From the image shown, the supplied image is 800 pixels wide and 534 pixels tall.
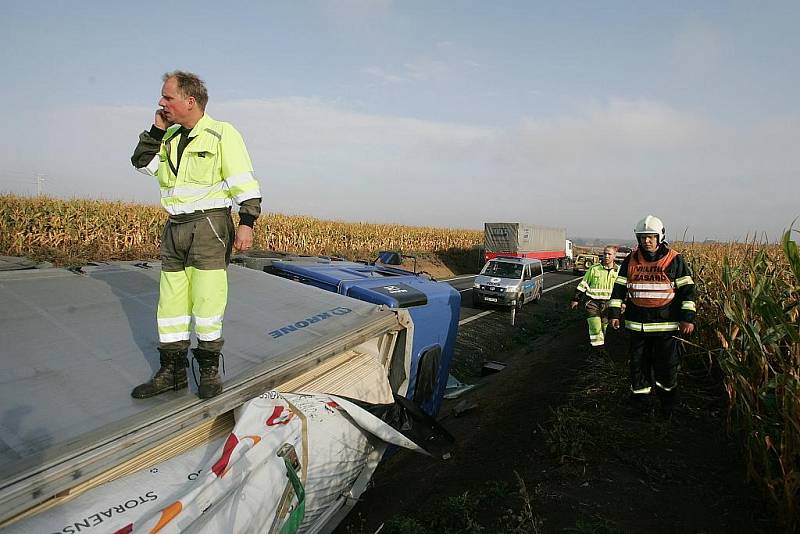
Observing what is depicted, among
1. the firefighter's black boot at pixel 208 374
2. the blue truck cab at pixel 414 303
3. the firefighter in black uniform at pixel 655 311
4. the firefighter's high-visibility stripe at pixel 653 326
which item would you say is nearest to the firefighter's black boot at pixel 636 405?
the firefighter in black uniform at pixel 655 311

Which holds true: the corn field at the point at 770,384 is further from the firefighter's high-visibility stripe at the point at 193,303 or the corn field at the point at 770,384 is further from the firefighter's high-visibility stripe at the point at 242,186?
the firefighter's high-visibility stripe at the point at 193,303

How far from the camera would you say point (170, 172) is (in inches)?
105

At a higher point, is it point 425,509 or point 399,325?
point 399,325

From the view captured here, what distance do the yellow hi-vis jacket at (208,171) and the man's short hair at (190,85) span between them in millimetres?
131

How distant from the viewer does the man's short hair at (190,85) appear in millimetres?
2561

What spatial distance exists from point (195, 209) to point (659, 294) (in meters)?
4.43

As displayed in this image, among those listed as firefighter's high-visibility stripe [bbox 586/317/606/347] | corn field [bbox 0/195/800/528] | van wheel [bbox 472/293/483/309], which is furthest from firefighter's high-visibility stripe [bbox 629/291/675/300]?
van wheel [bbox 472/293/483/309]

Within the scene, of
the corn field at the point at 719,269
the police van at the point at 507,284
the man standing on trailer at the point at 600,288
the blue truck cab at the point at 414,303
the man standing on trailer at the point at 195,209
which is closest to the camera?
the man standing on trailer at the point at 195,209

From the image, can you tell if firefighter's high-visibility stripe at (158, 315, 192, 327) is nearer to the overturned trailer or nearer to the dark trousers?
the overturned trailer

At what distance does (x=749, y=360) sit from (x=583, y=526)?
8.67 ft

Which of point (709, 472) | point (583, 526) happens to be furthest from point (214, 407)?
point (709, 472)

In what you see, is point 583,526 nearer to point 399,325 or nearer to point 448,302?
point 399,325

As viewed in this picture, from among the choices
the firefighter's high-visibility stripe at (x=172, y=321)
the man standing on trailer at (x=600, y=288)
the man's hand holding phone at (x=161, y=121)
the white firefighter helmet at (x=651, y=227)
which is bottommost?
the man standing on trailer at (x=600, y=288)

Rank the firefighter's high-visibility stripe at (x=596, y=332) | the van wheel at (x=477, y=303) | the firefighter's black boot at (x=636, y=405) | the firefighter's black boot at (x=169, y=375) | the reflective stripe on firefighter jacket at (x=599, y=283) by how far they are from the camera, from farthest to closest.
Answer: the van wheel at (x=477, y=303), the reflective stripe on firefighter jacket at (x=599, y=283), the firefighter's high-visibility stripe at (x=596, y=332), the firefighter's black boot at (x=636, y=405), the firefighter's black boot at (x=169, y=375)
